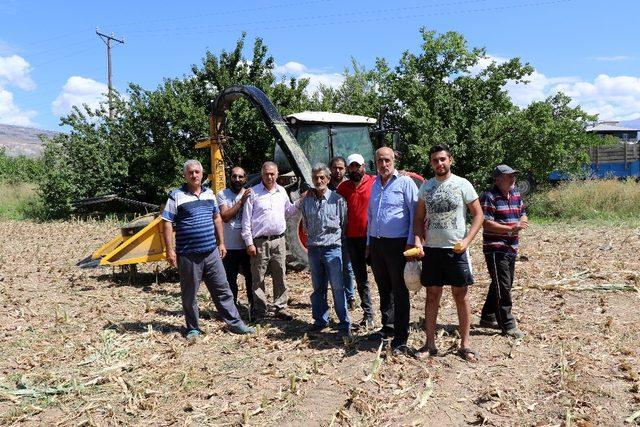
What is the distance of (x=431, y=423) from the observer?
375 cm

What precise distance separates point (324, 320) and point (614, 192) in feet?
43.2

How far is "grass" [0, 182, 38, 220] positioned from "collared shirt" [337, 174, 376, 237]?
15526 millimetres

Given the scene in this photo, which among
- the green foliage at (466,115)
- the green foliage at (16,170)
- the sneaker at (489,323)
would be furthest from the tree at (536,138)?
the green foliage at (16,170)

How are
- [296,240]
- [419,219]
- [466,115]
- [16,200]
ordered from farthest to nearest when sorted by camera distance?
[16,200] → [466,115] → [296,240] → [419,219]

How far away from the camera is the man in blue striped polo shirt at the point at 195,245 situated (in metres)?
5.46

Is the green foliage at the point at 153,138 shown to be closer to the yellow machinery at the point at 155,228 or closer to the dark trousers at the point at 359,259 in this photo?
the yellow machinery at the point at 155,228

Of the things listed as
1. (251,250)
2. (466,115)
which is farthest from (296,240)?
(466,115)

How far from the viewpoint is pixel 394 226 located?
189 inches

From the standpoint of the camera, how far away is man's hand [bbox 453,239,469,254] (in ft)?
14.6

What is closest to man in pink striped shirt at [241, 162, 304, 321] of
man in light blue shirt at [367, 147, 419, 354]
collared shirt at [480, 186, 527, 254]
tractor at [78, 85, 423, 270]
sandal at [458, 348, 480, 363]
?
man in light blue shirt at [367, 147, 419, 354]

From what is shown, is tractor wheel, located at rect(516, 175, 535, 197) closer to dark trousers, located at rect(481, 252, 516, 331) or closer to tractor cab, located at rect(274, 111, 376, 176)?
tractor cab, located at rect(274, 111, 376, 176)

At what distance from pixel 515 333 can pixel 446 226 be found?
5.03ft

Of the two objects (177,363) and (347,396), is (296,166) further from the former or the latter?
(347,396)

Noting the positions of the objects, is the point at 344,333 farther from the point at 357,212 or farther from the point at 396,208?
the point at 396,208
